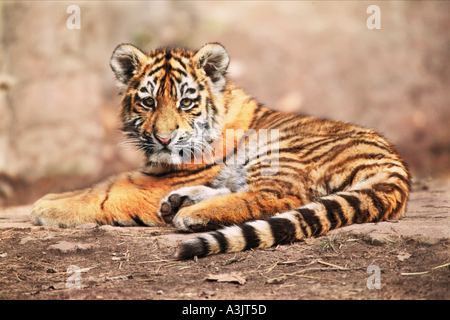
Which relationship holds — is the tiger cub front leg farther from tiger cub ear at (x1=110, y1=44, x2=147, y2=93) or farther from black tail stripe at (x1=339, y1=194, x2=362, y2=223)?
tiger cub ear at (x1=110, y1=44, x2=147, y2=93)

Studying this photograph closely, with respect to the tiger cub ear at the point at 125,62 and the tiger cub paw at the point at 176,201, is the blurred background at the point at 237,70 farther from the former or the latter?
the tiger cub paw at the point at 176,201

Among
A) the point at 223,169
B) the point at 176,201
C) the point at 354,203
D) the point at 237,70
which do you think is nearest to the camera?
the point at 354,203

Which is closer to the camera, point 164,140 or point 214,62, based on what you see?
point 164,140

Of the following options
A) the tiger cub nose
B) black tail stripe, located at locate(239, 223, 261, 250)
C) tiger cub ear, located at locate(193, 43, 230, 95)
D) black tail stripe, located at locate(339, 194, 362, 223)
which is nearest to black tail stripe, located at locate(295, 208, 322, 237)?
black tail stripe, located at locate(339, 194, 362, 223)

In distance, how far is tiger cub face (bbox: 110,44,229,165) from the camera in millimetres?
3693

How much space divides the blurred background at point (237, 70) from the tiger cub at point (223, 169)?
329 centimetres

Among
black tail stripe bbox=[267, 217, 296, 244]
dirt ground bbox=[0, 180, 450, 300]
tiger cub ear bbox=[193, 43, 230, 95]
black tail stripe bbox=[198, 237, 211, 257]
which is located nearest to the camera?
dirt ground bbox=[0, 180, 450, 300]

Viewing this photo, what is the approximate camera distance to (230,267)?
8.30 ft

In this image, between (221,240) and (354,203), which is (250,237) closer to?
(221,240)

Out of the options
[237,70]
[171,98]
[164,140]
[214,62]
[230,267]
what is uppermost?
[237,70]

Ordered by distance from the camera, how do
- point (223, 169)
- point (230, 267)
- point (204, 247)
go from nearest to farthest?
point (230, 267)
point (204, 247)
point (223, 169)

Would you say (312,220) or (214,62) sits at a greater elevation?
(214,62)

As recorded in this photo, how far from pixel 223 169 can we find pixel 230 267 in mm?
1530

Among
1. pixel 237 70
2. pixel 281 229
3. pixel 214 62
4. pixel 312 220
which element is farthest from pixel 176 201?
pixel 237 70
